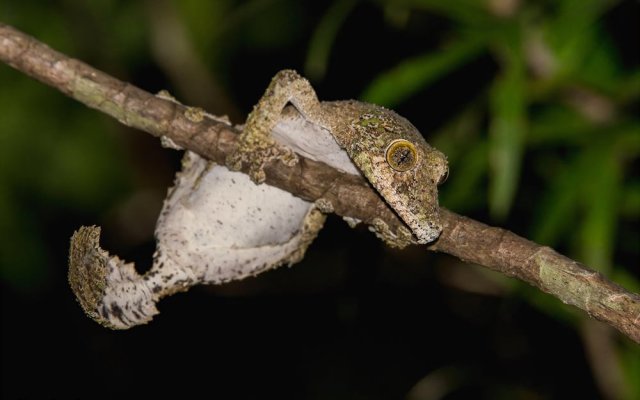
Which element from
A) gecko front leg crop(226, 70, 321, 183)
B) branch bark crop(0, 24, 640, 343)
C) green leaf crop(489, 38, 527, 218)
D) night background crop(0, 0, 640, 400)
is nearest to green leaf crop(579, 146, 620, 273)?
night background crop(0, 0, 640, 400)

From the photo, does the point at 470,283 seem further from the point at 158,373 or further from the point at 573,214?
the point at 158,373

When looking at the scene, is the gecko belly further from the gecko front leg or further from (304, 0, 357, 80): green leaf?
(304, 0, 357, 80): green leaf

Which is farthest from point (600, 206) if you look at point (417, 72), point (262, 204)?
point (262, 204)

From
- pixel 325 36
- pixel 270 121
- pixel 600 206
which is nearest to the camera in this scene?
pixel 270 121

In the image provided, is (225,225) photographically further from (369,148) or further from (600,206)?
(600,206)

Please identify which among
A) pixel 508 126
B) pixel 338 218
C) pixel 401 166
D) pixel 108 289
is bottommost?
pixel 108 289

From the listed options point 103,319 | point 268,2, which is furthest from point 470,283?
point 103,319

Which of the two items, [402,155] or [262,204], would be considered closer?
[402,155]
